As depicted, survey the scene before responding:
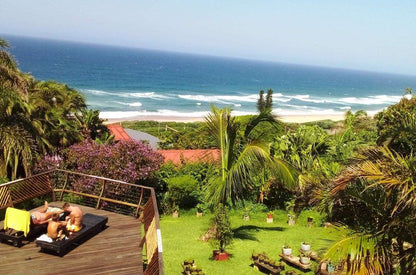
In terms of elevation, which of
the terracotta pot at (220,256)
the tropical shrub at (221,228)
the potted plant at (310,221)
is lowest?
the potted plant at (310,221)

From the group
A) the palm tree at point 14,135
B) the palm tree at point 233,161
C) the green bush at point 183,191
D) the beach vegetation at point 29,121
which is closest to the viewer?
the palm tree at point 233,161

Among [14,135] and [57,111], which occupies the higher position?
[57,111]

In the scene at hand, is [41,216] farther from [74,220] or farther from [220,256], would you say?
[220,256]

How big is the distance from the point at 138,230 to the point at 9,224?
250 centimetres

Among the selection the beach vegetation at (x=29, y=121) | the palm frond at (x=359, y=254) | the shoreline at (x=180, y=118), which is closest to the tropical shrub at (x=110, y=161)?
the beach vegetation at (x=29, y=121)

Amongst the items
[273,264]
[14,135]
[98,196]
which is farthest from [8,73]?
[273,264]

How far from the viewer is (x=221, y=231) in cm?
1141

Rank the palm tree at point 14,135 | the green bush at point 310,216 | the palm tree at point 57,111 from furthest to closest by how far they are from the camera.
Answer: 1. the green bush at point 310,216
2. the palm tree at point 57,111
3. the palm tree at point 14,135

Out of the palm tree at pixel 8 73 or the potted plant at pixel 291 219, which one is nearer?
the palm tree at pixel 8 73

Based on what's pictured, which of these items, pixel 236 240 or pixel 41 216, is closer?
pixel 41 216

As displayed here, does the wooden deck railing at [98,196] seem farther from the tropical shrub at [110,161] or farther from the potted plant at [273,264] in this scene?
the potted plant at [273,264]

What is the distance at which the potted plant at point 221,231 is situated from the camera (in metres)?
11.4

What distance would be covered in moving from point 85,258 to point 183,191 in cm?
994

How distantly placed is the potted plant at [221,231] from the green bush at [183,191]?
5.15m
